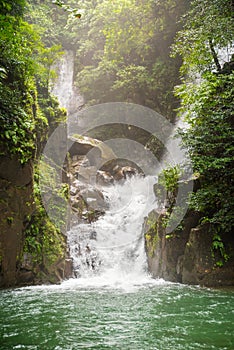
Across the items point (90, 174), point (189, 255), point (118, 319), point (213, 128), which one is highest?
point (90, 174)

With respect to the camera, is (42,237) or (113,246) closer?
(42,237)

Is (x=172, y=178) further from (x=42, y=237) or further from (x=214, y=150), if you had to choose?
(x=42, y=237)

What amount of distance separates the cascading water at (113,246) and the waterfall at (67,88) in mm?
9800

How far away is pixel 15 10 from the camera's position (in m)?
8.77

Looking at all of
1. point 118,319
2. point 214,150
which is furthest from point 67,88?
point 118,319

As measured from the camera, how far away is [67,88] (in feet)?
75.2

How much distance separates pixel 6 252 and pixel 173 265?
4747mm

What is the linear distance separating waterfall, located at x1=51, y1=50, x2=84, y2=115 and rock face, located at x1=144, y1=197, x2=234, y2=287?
14370mm

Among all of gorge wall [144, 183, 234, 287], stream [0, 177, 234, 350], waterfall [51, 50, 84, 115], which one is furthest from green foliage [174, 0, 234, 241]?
waterfall [51, 50, 84, 115]

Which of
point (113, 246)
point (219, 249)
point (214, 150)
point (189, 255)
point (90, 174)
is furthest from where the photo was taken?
point (90, 174)

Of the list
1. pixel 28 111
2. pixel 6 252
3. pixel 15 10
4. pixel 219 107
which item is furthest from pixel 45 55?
pixel 6 252

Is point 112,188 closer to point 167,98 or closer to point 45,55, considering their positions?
point 167,98

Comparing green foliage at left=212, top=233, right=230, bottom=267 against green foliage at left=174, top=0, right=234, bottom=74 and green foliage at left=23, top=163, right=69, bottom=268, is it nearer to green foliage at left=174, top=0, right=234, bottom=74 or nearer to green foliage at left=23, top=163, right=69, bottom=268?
green foliage at left=23, top=163, right=69, bottom=268

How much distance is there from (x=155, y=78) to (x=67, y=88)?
817 cm
